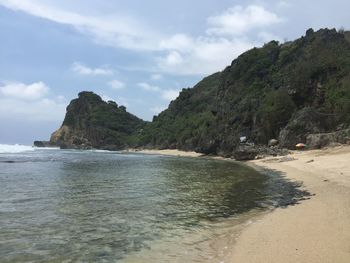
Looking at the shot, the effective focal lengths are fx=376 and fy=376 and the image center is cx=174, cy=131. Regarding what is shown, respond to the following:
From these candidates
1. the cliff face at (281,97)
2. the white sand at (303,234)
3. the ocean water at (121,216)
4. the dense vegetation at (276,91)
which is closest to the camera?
the white sand at (303,234)

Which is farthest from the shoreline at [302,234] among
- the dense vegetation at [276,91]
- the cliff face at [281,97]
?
the dense vegetation at [276,91]

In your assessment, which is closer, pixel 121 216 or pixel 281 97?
pixel 121 216

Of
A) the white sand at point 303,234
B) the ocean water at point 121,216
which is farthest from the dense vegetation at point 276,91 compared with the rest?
the white sand at point 303,234

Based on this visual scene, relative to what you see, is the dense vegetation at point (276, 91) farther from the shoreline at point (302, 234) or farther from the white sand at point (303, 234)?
the white sand at point (303, 234)

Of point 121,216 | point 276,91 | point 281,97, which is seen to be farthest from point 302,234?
point 276,91

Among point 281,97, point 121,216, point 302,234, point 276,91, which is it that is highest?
point 276,91

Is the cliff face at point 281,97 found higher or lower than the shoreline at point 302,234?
higher

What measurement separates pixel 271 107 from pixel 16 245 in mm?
70832

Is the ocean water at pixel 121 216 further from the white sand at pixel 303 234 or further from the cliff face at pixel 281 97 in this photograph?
the cliff face at pixel 281 97

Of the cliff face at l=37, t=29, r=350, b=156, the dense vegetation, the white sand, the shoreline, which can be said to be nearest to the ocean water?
the shoreline

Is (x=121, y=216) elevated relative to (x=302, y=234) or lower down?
elevated

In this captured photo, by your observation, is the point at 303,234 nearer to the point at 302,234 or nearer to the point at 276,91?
the point at 302,234

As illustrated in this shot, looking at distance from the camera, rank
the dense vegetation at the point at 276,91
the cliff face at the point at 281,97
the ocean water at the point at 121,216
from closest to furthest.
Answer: the ocean water at the point at 121,216, the cliff face at the point at 281,97, the dense vegetation at the point at 276,91

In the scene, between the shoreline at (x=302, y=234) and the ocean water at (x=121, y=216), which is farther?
the ocean water at (x=121, y=216)
